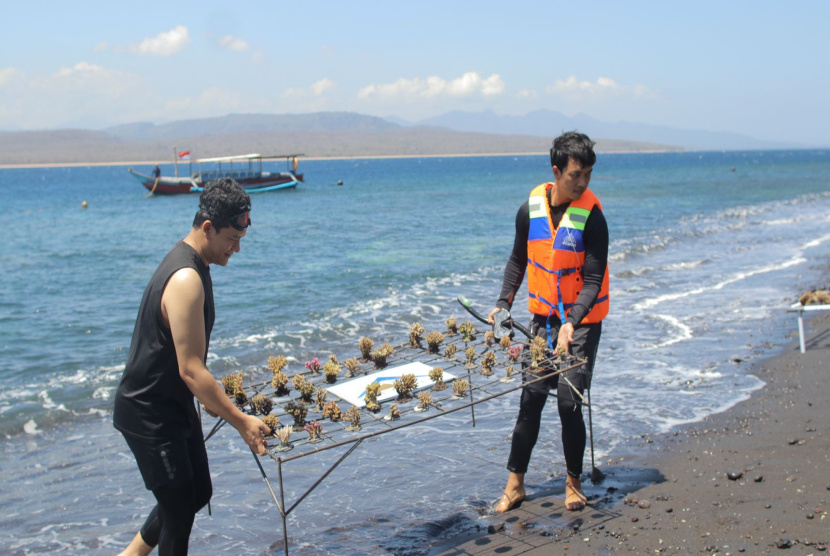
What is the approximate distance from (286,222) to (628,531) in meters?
34.9

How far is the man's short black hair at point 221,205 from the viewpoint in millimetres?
3676

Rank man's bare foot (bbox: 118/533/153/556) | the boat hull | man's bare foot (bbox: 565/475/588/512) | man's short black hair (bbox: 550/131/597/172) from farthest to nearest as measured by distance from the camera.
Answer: the boat hull → man's bare foot (bbox: 565/475/588/512) → man's short black hair (bbox: 550/131/597/172) → man's bare foot (bbox: 118/533/153/556)

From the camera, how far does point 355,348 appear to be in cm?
1175

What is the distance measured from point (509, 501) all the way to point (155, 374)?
2965 mm

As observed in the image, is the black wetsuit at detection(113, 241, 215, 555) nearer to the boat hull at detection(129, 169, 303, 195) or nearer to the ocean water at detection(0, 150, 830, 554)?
the ocean water at detection(0, 150, 830, 554)

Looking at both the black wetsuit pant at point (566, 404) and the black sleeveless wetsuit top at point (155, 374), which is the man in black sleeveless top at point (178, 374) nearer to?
the black sleeveless wetsuit top at point (155, 374)

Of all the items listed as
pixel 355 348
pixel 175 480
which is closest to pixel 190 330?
pixel 175 480

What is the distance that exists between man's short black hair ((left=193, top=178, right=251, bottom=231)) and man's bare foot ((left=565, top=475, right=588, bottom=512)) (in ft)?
10.3

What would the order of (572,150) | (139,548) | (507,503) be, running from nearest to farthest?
(139,548) < (572,150) < (507,503)

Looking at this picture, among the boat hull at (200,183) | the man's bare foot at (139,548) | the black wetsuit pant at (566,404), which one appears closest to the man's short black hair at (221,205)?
the man's bare foot at (139,548)

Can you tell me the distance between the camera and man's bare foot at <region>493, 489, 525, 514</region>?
17.8 feet

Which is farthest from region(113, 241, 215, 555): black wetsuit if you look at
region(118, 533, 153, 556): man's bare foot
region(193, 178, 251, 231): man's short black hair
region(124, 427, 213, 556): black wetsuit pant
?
region(118, 533, 153, 556): man's bare foot

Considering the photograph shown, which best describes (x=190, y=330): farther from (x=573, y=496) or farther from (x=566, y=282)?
(x=573, y=496)

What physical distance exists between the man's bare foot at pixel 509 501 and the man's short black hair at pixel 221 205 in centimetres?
303
